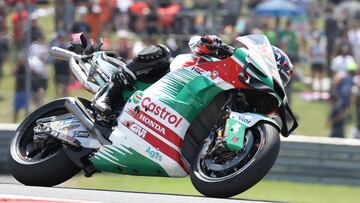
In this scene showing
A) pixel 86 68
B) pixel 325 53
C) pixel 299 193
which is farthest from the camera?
pixel 325 53

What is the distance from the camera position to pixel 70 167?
772cm

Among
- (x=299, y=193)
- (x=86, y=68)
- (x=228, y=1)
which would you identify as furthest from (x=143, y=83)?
(x=228, y=1)

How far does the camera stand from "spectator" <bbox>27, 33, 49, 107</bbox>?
1330 centimetres

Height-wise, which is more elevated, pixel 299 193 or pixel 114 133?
pixel 114 133

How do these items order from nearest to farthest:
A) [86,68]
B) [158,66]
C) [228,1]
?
1. [158,66]
2. [86,68]
3. [228,1]

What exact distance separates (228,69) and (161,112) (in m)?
0.62

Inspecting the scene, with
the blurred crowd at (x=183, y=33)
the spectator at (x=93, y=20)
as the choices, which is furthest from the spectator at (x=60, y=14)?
the spectator at (x=93, y=20)

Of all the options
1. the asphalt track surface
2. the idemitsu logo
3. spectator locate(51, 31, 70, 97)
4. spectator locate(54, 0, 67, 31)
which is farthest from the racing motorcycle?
spectator locate(54, 0, 67, 31)

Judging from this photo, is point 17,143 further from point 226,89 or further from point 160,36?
point 160,36

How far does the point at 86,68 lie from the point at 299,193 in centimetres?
269

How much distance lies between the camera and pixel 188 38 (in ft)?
56.9

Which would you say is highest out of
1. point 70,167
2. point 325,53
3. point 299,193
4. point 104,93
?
point 104,93

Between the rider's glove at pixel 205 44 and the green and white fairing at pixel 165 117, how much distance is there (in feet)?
0.39

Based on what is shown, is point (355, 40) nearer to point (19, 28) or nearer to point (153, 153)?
point (19, 28)
